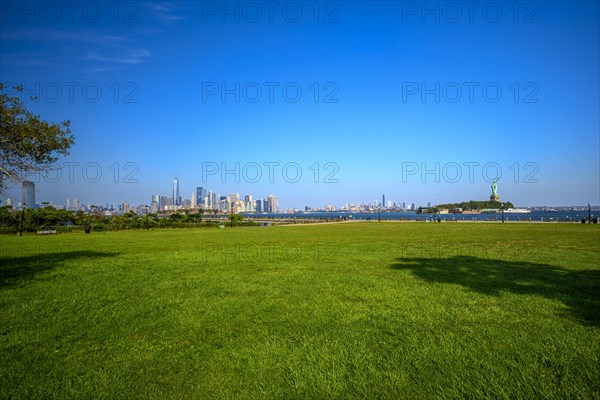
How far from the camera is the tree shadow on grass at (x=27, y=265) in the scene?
31.5ft

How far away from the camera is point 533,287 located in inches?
315

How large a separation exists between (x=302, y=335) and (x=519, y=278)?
738cm

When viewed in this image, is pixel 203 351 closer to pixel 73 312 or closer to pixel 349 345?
pixel 349 345

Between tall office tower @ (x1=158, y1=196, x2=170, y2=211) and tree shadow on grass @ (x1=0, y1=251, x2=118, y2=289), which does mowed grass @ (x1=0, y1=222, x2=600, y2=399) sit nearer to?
tree shadow on grass @ (x1=0, y1=251, x2=118, y2=289)

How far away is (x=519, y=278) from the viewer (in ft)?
30.0

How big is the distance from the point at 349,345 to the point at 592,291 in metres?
6.73

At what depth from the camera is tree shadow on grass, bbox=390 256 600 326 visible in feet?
22.1

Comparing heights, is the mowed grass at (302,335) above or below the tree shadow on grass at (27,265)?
above

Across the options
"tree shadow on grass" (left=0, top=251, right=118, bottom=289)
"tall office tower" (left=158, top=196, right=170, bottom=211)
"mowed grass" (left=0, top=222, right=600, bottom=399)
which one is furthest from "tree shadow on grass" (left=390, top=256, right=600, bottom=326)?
"tall office tower" (left=158, top=196, right=170, bottom=211)

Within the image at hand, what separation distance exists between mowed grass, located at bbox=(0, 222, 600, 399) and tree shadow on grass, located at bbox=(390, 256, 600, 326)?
6cm

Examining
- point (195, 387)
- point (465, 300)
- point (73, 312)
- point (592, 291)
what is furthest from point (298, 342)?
point (592, 291)

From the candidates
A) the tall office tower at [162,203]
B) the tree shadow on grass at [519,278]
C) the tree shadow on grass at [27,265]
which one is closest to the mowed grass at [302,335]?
the tree shadow on grass at [519,278]

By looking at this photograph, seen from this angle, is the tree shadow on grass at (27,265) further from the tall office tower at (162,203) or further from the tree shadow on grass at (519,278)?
the tall office tower at (162,203)

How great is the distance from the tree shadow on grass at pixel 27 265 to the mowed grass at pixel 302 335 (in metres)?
0.18
